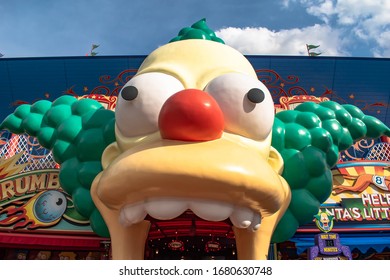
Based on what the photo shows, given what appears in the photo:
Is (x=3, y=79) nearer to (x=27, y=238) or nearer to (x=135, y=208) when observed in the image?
(x=27, y=238)

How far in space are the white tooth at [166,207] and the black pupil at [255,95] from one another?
3.51ft

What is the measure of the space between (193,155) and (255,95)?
852mm

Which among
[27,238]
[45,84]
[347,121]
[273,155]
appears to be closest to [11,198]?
[27,238]

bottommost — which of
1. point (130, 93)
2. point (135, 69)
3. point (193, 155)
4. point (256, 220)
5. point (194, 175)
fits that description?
point (256, 220)

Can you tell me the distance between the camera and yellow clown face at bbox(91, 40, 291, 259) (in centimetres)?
262

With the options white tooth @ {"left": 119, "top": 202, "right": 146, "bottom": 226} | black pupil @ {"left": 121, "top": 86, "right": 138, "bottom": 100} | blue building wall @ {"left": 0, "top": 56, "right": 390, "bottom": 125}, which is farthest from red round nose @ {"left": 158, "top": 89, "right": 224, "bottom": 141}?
blue building wall @ {"left": 0, "top": 56, "right": 390, "bottom": 125}

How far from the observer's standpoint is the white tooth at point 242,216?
112 inches

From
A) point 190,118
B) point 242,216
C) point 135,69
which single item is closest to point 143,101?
point 190,118

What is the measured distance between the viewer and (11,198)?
266 inches

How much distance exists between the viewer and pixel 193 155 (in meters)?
2.64

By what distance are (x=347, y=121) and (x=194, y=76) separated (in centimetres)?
208

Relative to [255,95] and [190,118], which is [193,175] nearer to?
[190,118]

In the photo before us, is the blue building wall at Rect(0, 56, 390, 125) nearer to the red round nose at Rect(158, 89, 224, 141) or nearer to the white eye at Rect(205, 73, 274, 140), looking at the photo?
the white eye at Rect(205, 73, 274, 140)

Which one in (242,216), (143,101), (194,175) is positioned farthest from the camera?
(143,101)
